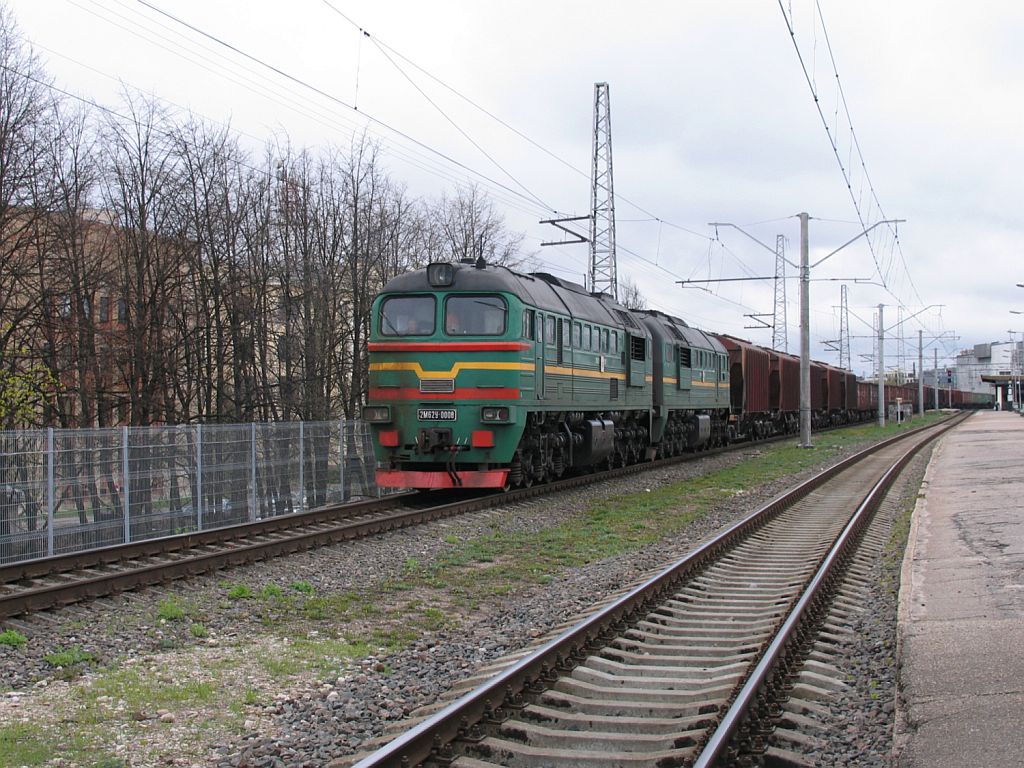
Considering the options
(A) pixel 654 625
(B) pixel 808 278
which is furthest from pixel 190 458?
(B) pixel 808 278

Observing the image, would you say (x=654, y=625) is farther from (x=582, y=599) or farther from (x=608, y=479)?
(x=608, y=479)

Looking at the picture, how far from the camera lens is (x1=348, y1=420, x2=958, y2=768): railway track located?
5027 mm

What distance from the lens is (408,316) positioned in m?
16.4

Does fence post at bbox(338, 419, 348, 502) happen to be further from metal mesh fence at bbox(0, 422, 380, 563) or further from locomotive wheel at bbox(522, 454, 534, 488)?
locomotive wheel at bbox(522, 454, 534, 488)

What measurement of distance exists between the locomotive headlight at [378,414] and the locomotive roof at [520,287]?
80.9 inches

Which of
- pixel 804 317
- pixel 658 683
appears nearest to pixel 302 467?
pixel 658 683

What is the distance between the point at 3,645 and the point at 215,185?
59.6 feet

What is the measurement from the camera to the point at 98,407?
821 inches

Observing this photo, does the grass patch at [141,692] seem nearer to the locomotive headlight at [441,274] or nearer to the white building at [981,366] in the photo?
the locomotive headlight at [441,274]

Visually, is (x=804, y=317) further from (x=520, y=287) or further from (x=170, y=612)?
(x=170, y=612)

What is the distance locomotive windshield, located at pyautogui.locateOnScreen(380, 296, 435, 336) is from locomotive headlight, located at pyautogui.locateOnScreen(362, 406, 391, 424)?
51.0 inches

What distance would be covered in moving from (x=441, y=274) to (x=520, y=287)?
53.0 inches

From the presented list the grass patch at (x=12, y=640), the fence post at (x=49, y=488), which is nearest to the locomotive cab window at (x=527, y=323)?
the fence post at (x=49, y=488)

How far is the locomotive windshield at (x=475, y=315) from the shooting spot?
16125 mm
